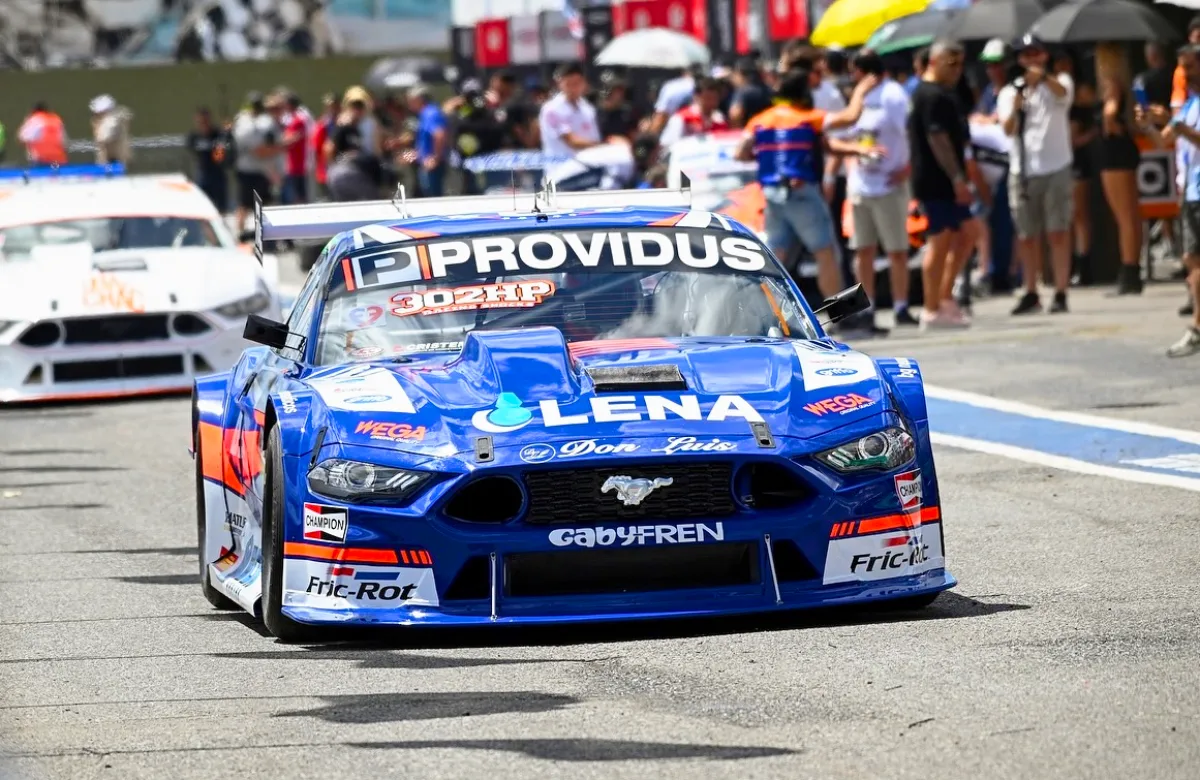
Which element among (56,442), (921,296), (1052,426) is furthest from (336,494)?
(921,296)

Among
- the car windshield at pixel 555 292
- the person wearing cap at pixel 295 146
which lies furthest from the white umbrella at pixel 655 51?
the car windshield at pixel 555 292

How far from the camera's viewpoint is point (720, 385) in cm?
719

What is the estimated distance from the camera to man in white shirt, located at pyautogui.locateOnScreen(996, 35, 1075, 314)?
18.2m

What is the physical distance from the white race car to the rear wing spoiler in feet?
20.5

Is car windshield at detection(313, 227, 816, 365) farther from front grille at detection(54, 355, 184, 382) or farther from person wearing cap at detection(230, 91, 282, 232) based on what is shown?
person wearing cap at detection(230, 91, 282, 232)

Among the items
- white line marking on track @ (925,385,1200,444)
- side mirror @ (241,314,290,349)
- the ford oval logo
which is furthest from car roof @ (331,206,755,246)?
white line marking on track @ (925,385,1200,444)

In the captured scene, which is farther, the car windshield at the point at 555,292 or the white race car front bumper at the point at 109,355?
the white race car front bumper at the point at 109,355

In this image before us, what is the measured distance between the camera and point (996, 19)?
2091cm

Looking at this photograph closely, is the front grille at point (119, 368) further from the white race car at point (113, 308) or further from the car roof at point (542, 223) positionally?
the car roof at point (542, 223)

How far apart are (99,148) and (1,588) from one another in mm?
25524

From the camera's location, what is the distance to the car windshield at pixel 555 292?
26.6 ft

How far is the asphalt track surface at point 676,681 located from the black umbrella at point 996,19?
11.3 meters

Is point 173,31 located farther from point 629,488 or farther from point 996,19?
point 629,488

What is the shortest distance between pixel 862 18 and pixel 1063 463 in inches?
588
